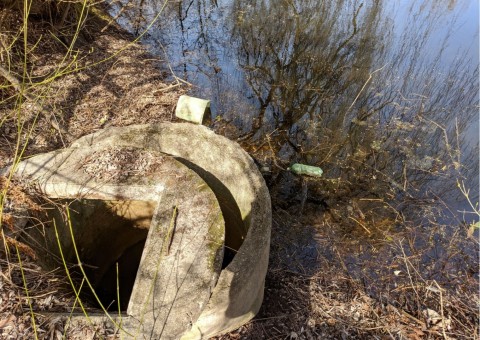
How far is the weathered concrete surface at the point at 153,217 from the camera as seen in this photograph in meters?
2.35

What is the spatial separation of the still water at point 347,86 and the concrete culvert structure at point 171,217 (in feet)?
6.06

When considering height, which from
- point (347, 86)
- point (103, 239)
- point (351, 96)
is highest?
point (347, 86)

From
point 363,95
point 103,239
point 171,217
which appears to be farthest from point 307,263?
point 363,95

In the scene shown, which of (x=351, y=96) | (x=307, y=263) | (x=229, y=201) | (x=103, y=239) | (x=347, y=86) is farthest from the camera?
(x=347, y=86)

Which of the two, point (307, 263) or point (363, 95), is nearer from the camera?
point (307, 263)

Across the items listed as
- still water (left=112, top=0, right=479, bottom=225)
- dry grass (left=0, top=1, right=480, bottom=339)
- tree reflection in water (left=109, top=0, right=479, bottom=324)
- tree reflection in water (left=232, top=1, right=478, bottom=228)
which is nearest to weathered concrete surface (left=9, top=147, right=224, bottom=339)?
dry grass (left=0, top=1, right=480, bottom=339)

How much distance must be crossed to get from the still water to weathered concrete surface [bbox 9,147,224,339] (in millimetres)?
2396

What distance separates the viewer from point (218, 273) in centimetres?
250

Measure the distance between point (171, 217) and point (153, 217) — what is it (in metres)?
0.15

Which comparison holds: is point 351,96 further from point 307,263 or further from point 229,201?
point 229,201

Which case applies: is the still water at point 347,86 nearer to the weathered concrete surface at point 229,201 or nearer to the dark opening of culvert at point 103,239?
the weathered concrete surface at point 229,201

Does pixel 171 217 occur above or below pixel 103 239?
above

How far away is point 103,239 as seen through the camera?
401 centimetres

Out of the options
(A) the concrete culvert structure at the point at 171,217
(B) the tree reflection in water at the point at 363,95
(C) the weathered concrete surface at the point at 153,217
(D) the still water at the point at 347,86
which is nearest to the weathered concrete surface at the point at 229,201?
(A) the concrete culvert structure at the point at 171,217
